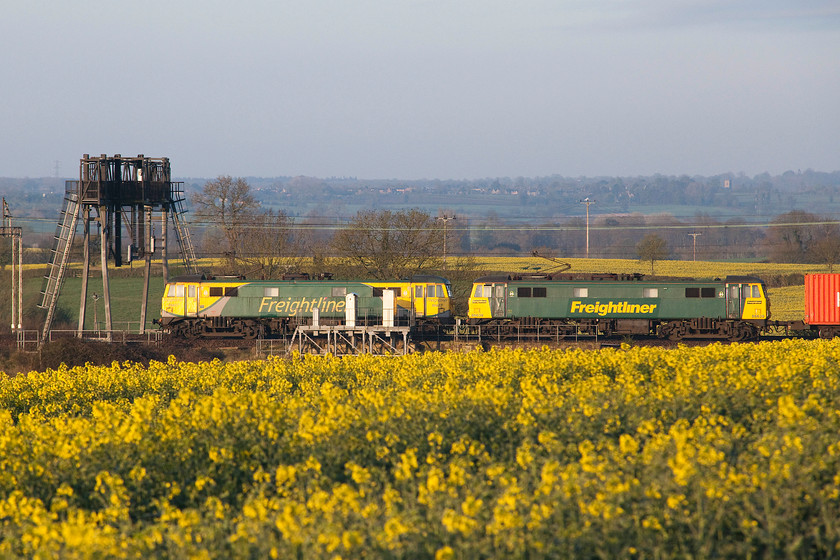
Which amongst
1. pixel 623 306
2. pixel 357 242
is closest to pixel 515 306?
pixel 623 306

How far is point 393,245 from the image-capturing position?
60.7 m

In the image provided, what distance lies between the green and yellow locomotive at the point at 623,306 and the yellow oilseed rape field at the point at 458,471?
22.9m

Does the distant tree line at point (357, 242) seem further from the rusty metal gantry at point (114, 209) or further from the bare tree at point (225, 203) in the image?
the rusty metal gantry at point (114, 209)

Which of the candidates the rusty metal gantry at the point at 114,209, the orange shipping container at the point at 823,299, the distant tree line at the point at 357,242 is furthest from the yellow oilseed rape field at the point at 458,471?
the distant tree line at the point at 357,242

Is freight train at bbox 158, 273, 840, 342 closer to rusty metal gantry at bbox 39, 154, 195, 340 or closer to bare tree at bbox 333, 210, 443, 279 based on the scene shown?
rusty metal gantry at bbox 39, 154, 195, 340

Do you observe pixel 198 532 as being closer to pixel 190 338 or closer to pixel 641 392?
pixel 641 392

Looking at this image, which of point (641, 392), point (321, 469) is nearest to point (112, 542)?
point (321, 469)

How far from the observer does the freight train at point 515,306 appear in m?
44.0

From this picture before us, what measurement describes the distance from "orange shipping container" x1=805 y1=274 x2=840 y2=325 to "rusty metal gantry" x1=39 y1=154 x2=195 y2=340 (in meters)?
34.0

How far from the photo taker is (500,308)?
45.3 m

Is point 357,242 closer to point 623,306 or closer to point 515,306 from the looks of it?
point 515,306

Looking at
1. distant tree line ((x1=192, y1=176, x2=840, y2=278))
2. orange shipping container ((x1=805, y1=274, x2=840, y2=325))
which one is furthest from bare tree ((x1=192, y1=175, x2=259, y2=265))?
orange shipping container ((x1=805, y1=274, x2=840, y2=325))

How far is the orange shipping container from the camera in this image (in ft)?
139

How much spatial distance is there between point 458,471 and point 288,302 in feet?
114
